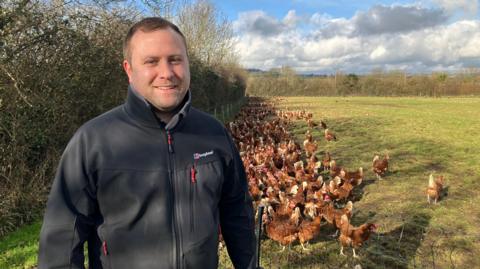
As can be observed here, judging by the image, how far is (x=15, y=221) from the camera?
20.6 feet

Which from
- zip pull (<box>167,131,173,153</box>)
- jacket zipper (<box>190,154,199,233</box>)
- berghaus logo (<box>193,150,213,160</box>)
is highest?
zip pull (<box>167,131,173,153</box>)

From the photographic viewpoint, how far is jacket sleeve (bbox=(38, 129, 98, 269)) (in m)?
1.52

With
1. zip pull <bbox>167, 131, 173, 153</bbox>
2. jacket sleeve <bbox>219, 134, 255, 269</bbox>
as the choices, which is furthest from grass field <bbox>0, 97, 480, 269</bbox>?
zip pull <bbox>167, 131, 173, 153</bbox>

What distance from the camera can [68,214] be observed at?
1.53 m

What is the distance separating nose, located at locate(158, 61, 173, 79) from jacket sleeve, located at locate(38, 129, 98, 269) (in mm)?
435

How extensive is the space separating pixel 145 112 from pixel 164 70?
20 cm

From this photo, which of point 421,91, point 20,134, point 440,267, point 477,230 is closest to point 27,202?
point 20,134

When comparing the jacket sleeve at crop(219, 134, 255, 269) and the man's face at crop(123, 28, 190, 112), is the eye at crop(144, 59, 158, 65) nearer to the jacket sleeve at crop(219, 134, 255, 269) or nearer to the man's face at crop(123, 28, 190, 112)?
the man's face at crop(123, 28, 190, 112)

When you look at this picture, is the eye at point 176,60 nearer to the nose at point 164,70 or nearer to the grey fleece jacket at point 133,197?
the nose at point 164,70

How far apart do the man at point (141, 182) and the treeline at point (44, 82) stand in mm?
A: 5387

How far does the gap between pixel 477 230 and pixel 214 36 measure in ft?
89.3

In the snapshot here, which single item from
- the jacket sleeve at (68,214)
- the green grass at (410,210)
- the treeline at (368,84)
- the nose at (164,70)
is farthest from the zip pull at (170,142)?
the treeline at (368,84)

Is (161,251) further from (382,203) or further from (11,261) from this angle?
(382,203)

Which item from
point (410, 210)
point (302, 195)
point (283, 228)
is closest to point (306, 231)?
point (283, 228)
